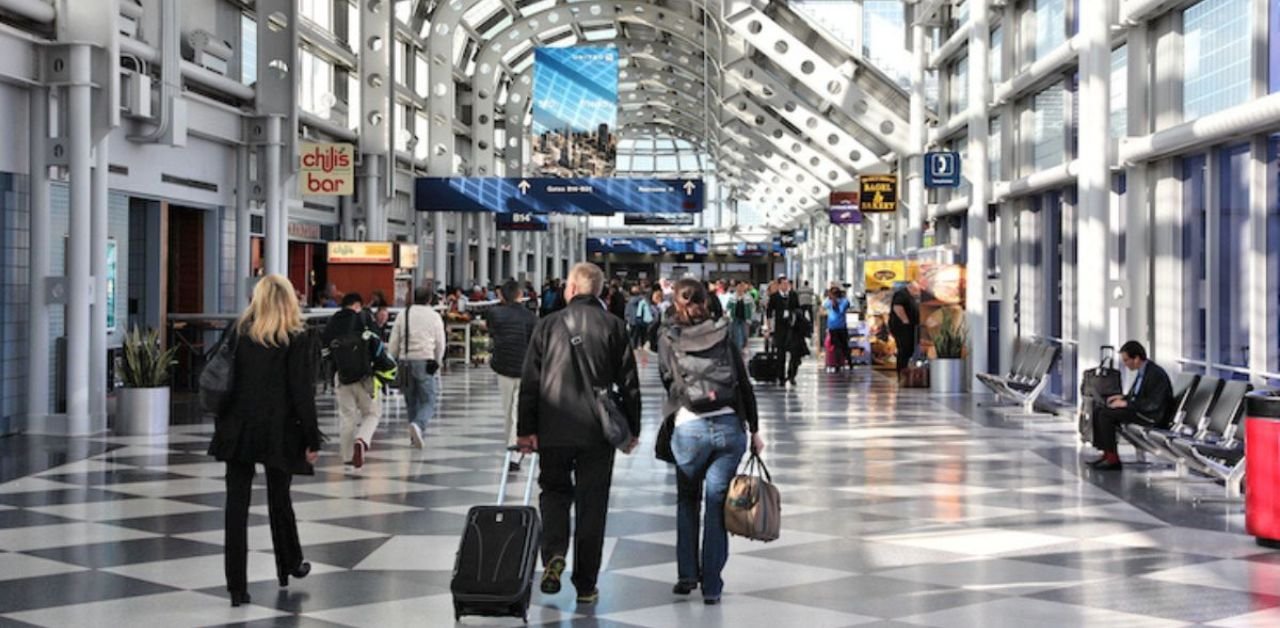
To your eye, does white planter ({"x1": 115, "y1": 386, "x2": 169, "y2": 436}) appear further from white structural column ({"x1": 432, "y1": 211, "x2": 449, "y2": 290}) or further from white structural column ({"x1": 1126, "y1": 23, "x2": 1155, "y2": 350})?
white structural column ({"x1": 432, "y1": 211, "x2": 449, "y2": 290})

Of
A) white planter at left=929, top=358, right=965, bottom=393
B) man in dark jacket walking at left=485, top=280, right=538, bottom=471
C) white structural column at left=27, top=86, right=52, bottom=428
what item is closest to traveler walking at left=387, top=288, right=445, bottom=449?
man in dark jacket walking at left=485, top=280, right=538, bottom=471

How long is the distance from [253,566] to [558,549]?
1.91 metres

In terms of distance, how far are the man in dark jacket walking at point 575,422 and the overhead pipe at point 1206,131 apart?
6.26m

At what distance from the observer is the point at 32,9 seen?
14219 millimetres

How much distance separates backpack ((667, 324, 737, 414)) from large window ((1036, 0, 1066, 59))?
42.7ft

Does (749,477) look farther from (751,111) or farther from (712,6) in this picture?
(751,111)

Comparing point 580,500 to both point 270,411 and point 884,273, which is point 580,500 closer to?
point 270,411

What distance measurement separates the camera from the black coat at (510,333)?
11852 mm

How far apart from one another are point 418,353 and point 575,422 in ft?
23.0

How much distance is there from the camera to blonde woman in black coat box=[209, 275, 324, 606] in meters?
6.87

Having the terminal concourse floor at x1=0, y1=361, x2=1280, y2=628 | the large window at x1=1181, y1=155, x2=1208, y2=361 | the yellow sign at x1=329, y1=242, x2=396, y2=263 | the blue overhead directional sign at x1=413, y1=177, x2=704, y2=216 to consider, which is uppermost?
the blue overhead directional sign at x1=413, y1=177, x2=704, y2=216

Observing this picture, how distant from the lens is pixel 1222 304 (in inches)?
512

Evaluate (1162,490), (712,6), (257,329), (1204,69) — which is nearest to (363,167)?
(712,6)

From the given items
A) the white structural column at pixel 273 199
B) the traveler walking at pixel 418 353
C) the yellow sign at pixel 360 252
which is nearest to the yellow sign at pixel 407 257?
the yellow sign at pixel 360 252
